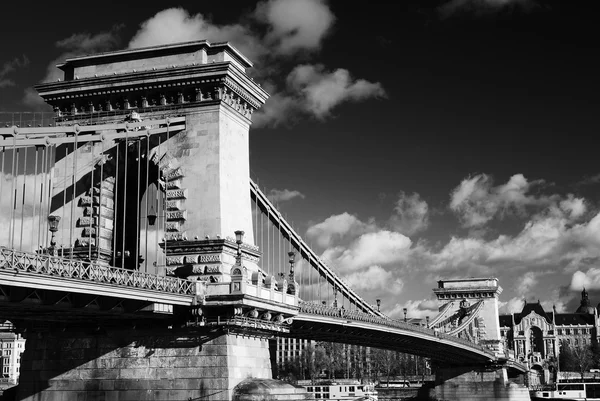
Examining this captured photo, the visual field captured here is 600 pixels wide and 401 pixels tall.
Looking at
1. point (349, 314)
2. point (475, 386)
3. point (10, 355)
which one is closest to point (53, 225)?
point (349, 314)

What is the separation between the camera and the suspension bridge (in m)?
38.2

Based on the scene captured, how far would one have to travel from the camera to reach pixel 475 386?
110 metres

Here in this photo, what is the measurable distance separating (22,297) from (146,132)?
483 inches

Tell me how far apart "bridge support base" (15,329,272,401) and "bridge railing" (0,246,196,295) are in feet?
9.21

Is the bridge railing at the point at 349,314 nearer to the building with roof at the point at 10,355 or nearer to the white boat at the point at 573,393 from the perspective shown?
the white boat at the point at 573,393

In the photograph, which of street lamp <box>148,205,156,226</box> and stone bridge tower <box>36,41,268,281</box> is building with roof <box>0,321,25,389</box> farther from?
street lamp <box>148,205,156,226</box>

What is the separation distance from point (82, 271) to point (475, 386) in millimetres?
87346

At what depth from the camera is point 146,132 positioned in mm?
41438

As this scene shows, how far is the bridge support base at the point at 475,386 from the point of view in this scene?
108 meters

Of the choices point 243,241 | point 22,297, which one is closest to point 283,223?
point 243,241

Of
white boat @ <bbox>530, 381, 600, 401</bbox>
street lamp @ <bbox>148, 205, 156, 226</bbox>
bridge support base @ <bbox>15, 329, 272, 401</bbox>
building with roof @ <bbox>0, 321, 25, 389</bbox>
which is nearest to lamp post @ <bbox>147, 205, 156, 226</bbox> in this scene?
street lamp @ <bbox>148, 205, 156, 226</bbox>

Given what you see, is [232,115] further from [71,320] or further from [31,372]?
[31,372]

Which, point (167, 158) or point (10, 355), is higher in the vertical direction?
point (167, 158)

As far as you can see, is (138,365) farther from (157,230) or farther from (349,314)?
→ (349,314)
